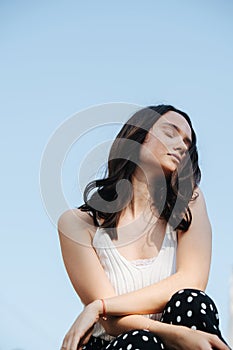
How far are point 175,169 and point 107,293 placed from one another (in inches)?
12.8

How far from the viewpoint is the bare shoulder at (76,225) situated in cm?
159

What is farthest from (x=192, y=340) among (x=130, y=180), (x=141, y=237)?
(x=130, y=180)

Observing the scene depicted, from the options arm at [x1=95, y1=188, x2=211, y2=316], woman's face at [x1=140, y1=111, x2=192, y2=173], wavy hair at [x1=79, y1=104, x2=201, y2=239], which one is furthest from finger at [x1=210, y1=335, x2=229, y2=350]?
woman's face at [x1=140, y1=111, x2=192, y2=173]

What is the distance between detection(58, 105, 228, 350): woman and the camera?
140cm

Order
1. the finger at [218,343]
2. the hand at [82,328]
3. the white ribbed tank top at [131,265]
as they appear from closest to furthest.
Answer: the finger at [218,343] < the hand at [82,328] < the white ribbed tank top at [131,265]

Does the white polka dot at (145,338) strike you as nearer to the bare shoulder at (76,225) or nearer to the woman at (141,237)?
the woman at (141,237)

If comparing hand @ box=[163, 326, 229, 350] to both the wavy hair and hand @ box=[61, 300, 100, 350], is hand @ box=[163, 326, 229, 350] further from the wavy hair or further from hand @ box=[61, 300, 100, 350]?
the wavy hair

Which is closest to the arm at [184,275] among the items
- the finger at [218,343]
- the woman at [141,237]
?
the woman at [141,237]

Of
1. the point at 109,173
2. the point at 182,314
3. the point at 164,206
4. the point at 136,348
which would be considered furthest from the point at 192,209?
the point at 136,348

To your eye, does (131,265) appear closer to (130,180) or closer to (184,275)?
(184,275)

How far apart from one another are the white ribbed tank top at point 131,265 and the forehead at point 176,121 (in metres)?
0.24

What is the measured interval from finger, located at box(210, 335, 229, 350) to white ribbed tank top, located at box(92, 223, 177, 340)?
1.00ft

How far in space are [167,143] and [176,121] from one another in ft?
0.28

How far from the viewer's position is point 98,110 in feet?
6.26
